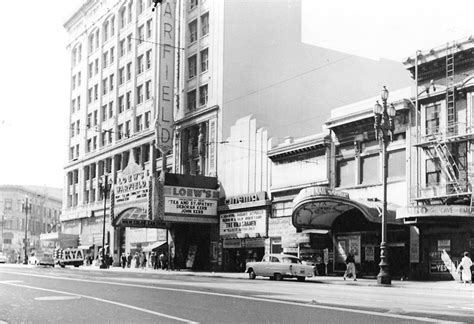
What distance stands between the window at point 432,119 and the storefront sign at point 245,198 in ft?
48.4

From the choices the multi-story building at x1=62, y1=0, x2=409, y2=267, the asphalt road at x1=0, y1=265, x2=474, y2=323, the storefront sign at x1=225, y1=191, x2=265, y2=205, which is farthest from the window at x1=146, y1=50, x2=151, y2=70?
the asphalt road at x1=0, y1=265, x2=474, y2=323

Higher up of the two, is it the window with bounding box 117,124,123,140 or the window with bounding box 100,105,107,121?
the window with bounding box 100,105,107,121

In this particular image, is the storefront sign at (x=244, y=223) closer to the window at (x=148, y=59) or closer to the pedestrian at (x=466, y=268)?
the pedestrian at (x=466, y=268)

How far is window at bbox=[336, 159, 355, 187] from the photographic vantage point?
38344 mm

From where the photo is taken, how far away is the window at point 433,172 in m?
32.8

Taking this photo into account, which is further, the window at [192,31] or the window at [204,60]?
the window at [192,31]

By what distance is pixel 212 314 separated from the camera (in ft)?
44.0

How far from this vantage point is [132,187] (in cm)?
5144

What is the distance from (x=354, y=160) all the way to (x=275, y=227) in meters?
8.55

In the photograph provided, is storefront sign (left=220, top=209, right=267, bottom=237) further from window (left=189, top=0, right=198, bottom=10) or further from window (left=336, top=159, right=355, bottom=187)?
window (left=189, top=0, right=198, bottom=10)

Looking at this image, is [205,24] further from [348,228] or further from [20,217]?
[20,217]

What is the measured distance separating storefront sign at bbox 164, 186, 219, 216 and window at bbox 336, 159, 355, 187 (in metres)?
13.5

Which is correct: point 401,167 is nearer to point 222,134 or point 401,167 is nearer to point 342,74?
point 222,134

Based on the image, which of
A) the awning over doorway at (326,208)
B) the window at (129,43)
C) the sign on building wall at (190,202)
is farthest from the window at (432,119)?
the window at (129,43)
